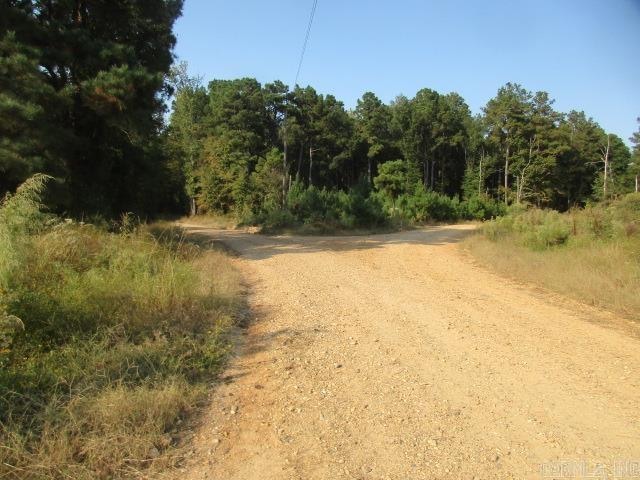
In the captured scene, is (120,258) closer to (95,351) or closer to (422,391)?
(95,351)

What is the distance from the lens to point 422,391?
4.53 m

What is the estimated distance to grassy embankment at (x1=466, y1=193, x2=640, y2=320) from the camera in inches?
330

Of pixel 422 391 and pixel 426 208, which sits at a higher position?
pixel 426 208

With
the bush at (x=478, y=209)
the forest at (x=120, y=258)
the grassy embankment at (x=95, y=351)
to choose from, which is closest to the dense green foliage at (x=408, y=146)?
the bush at (x=478, y=209)

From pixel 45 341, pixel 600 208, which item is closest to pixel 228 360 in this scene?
pixel 45 341

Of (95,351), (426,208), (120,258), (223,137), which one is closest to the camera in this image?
(95,351)

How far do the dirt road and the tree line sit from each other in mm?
6647

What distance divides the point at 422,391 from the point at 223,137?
146ft

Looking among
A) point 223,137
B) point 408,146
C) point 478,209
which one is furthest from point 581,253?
point 408,146

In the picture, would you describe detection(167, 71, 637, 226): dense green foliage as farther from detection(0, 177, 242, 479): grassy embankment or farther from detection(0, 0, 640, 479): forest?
detection(0, 177, 242, 479): grassy embankment

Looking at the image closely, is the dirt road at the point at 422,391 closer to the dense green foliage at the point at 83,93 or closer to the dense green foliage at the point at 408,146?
the dense green foliage at the point at 83,93

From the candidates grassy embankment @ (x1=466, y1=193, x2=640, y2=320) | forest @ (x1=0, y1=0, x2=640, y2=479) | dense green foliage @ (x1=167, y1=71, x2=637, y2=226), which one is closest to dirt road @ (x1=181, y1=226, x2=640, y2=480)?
forest @ (x1=0, y1=0, x2=640, y2=479)

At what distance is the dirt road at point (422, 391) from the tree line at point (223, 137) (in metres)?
6.65

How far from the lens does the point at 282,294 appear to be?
8.84m
